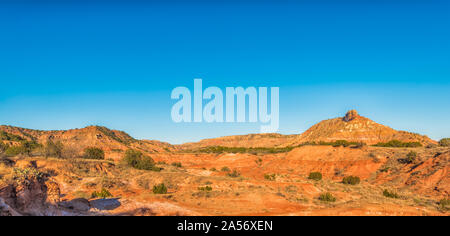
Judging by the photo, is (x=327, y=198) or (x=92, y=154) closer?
(x=327, y=198)

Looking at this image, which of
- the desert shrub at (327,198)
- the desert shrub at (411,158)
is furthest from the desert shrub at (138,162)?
the desert shrub at (411,158)

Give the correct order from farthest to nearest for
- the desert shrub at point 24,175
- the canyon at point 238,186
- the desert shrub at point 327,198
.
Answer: the desert shrub at point 327,198
the canyon at point 238,186
the desert shrub at point 24,175

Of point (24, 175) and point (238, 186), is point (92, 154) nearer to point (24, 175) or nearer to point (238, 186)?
point (238, 186)

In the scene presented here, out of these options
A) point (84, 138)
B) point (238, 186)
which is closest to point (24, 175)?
point (238, 186)

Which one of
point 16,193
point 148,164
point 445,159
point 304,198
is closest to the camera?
point 16,193

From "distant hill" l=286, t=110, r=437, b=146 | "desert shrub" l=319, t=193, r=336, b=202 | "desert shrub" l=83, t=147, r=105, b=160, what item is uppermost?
"distant hill" l=286, t=110, r=437, b=146

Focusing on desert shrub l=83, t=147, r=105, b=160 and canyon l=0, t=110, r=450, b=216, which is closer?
canyon l=0, t=110, r=450, b=216

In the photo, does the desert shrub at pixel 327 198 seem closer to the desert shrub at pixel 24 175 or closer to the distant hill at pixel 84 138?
the desert shrub at pixel 24 175

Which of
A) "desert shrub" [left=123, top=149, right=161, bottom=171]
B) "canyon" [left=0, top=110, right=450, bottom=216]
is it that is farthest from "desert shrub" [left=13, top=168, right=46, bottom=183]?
"desert shrub" [left=123, top=149, right=161, bottom=171]

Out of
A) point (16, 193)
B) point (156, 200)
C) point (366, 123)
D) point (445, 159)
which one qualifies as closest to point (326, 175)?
point (445, 159)

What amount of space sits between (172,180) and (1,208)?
66.0 ft

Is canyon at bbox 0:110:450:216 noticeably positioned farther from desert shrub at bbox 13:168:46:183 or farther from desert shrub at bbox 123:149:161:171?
desert shrub at bbox 123:149:161:171

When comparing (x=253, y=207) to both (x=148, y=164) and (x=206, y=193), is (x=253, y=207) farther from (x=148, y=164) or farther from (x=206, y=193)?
(x=148, y=164)
